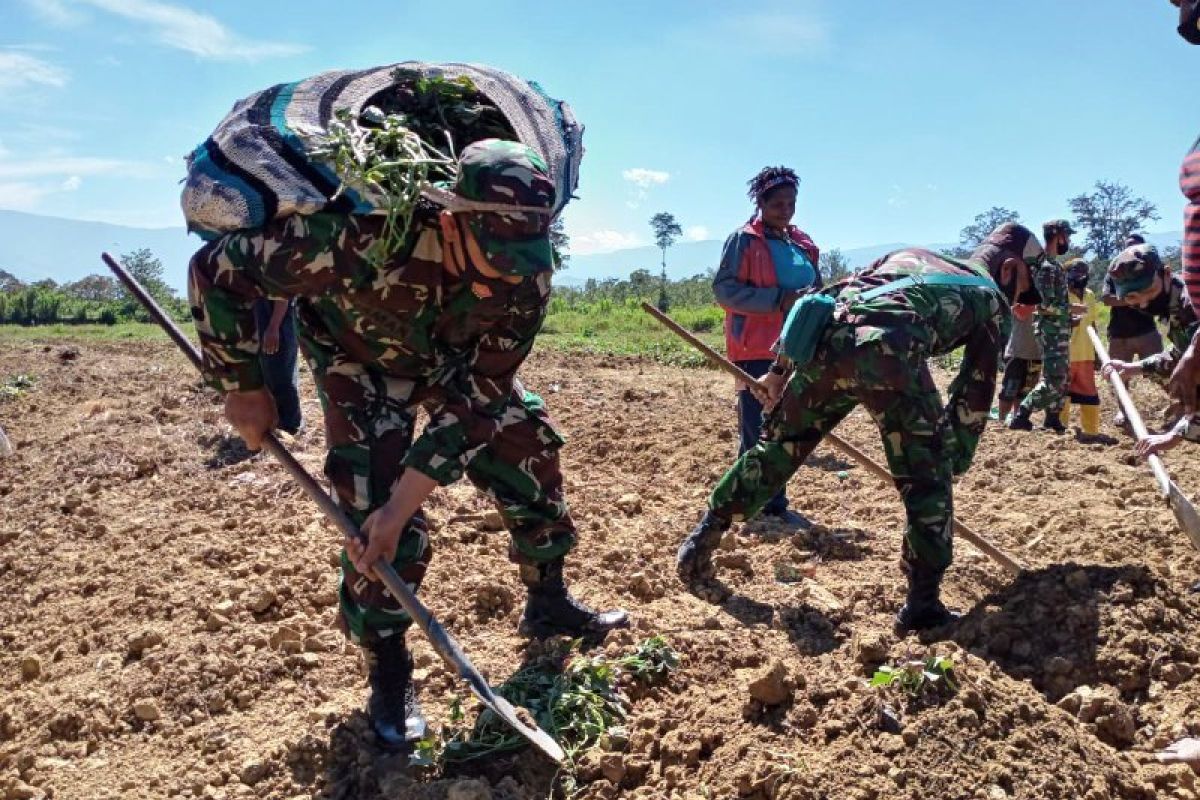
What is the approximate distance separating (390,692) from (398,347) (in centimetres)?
94

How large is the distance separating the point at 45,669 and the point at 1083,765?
3.13m

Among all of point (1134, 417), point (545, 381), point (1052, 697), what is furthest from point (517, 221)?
point (545, 381)

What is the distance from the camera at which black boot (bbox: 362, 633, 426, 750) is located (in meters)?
2.51

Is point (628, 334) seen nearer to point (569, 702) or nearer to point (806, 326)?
point (806, 326)

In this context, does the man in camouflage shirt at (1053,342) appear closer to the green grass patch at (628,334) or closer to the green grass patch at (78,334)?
the green grass patch at (628,334)

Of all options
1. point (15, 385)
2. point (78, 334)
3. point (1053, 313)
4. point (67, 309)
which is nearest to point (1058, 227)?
point (1053, 313)

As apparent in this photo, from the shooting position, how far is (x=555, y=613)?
306 cm

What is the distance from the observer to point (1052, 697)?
2750mm

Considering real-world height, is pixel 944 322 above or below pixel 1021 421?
above

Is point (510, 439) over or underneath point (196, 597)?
over

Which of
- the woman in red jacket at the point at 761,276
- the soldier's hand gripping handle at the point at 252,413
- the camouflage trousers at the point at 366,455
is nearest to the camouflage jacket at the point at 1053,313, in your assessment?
the woman in red jacket at the point at 761,276

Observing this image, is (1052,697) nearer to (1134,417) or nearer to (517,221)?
(1134,417)

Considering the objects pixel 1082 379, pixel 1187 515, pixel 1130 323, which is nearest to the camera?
pixel 1187 515

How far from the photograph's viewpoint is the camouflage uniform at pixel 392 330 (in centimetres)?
214
